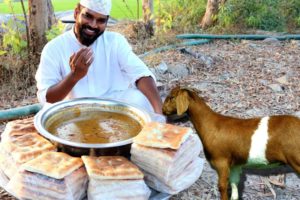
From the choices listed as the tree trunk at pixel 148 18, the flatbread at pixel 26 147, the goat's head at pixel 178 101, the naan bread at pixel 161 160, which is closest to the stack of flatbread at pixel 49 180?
the flatbread at pixel 26 147

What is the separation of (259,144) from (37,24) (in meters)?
3.75

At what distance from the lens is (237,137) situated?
2.24 metres

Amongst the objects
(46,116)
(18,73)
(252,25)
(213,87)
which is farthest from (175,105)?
(252,25)


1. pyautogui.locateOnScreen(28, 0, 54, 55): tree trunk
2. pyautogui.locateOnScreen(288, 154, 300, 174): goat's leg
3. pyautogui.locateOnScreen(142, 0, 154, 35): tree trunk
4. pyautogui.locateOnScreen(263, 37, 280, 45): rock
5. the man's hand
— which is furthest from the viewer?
pyautogui.locateOnScreen(142, 0, 154, 35): tree trunk

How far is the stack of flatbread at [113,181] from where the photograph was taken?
6.23 feet

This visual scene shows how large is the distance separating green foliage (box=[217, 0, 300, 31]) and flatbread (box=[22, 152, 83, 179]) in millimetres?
6574

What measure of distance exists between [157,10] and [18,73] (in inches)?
141

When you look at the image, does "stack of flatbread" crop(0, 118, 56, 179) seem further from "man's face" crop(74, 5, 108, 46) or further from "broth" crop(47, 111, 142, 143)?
"man's face" crop(74, 5, 108, 46)

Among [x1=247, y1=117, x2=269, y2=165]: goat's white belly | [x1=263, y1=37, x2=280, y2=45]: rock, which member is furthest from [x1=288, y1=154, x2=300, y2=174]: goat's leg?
[x1=263, y1=37, x2=280, y2=45]: rock

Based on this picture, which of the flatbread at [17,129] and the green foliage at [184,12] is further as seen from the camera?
the green foliage at [184,12]

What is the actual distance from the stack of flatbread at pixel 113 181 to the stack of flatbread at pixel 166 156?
82 millimetres

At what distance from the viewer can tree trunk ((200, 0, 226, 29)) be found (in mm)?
8320

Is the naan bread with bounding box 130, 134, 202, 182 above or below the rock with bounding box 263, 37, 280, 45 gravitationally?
above

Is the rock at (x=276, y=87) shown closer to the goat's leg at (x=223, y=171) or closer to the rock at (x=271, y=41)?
the rock at (x=271, y=41)
